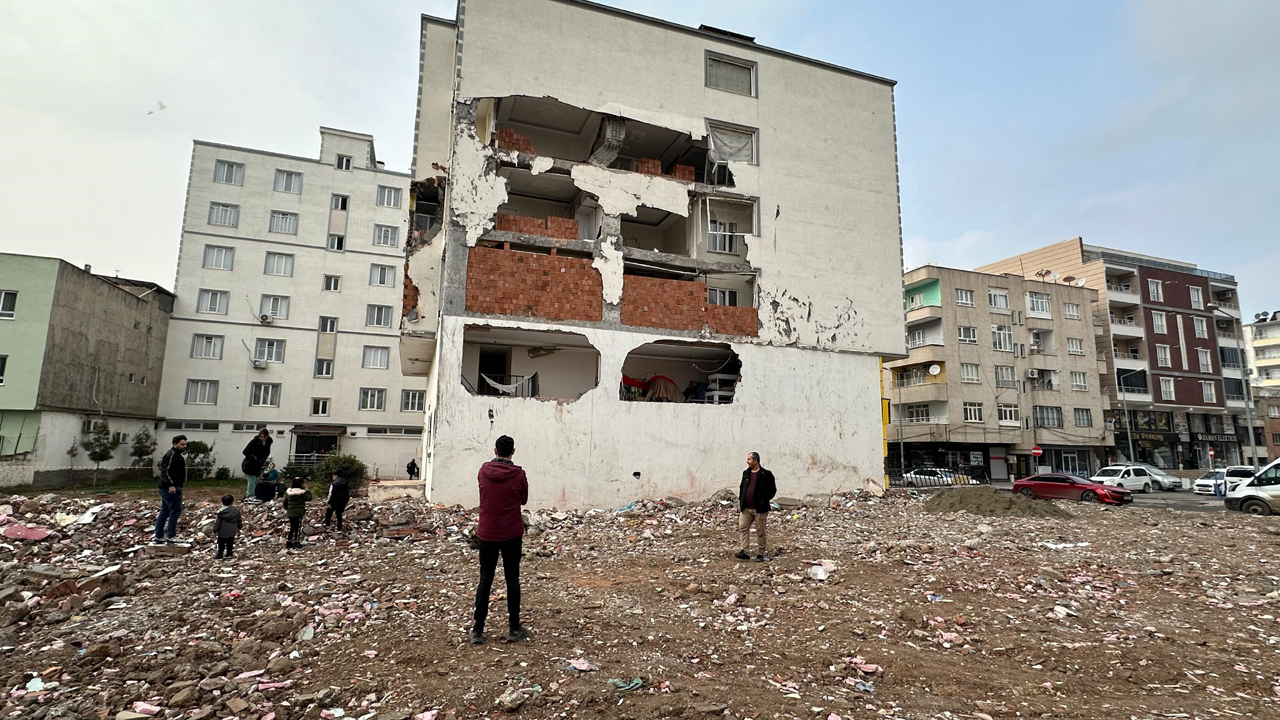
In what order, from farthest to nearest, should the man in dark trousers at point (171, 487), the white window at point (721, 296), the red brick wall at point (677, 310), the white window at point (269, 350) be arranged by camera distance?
1. the white window at point (269, 350)
2. the white window at point (721, 296)
3. the red brick wall at point (677, 310)
4. the man in dark trousers at point (171, 487)

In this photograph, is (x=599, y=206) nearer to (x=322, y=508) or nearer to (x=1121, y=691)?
(x=322, y=508)

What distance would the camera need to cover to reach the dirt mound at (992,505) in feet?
49.4

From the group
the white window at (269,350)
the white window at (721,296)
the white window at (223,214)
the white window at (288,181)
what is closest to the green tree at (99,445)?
the white window at (269,350)

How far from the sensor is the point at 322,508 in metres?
13.0

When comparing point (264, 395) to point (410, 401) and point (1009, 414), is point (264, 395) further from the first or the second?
point (1009, 414)

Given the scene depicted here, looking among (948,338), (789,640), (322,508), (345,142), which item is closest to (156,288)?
(345,142)

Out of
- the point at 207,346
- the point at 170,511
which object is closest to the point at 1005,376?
the point at 170,511

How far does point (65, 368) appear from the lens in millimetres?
25203

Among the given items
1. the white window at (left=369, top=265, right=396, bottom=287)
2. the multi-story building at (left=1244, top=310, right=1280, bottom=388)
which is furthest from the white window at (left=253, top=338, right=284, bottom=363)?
the multi-story building at (left=1244, top=310, right=1280, bottom=388)

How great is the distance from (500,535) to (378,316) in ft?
109

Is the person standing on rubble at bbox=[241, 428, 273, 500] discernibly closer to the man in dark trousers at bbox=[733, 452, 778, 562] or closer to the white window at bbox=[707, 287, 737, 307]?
the man in dark trousers at bbox=[733, 452, 778, 562]

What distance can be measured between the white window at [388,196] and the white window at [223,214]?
7469mm

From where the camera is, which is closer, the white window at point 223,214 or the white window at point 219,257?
the white window at point 219,257

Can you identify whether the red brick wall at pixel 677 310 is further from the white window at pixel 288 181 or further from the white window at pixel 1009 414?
the white window at pixel 1009 414
